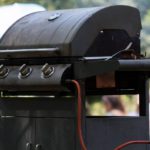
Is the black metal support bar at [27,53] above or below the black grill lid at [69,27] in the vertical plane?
below

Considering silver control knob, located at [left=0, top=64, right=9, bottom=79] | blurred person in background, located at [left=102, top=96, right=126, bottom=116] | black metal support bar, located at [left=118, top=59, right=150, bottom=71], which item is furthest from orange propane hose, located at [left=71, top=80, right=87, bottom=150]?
blurred person in background, located at [left=102, top=96, right=126, bottom=116]

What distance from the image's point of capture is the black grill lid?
187 inches

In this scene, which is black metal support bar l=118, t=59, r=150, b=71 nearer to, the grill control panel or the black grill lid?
the black grill lid

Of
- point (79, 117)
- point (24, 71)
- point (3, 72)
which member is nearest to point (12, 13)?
point (3, 72)

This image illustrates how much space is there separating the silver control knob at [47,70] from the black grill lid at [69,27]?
0.12 meters

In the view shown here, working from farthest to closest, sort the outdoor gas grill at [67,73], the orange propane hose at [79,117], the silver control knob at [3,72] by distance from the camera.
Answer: the silver control knob at [3,72], the outdoor gas grill at [67,73], the orange propane hose at [79,117]

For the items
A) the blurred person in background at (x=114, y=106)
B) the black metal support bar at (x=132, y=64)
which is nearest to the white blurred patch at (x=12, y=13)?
the black metal support bar at (x=132, y=64)

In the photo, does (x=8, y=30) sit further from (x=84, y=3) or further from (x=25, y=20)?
(x=84, y=3)

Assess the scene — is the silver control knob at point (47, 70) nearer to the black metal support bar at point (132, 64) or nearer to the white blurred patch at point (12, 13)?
the black metal support bar at point (132, 64)

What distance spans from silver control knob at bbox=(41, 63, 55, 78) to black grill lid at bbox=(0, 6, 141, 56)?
0.12 metres

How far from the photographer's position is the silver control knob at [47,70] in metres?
4.68

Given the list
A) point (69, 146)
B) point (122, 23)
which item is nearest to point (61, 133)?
point (69, 146)

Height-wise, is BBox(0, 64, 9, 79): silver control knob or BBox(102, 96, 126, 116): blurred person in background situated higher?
BBox(0, 64, 9, 79): silver control knob

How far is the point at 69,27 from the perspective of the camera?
482cm
